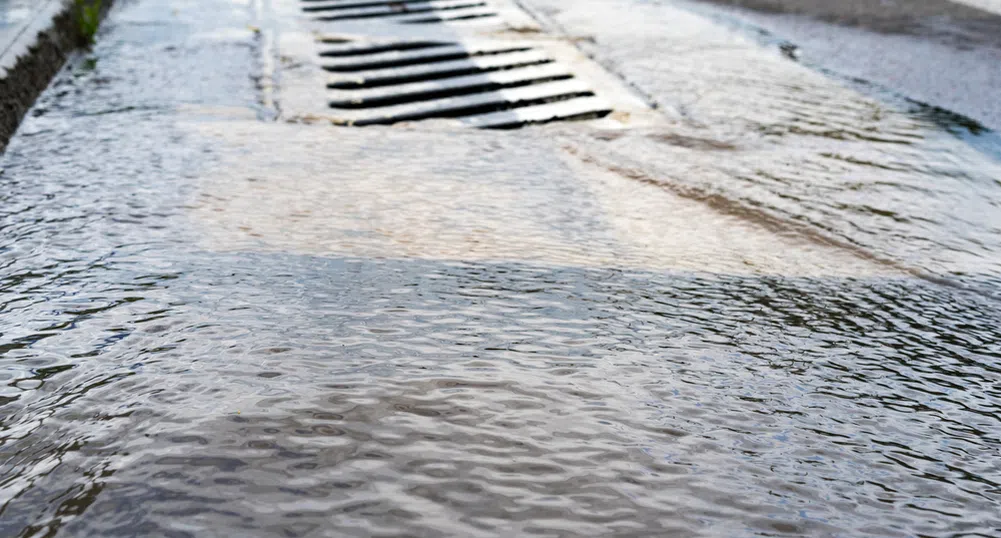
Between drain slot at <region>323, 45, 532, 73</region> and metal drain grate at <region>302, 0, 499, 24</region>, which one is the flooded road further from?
metal drain grate at <region>302, 0, 499, 24</region>

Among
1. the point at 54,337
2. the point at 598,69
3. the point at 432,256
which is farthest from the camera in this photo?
the point at 598,69

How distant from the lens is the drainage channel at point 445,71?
2.99 metres

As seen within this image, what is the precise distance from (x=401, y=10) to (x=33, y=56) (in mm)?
1844

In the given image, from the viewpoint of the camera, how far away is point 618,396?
1388mm

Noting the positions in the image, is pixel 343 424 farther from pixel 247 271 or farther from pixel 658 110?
pixel 658 110

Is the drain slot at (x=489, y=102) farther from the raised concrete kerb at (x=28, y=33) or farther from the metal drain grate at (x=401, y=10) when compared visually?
the metal drain grate at (x=401, y=10)

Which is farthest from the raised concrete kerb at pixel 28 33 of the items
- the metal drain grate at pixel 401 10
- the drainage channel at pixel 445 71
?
the metal drain grate at pixel 401 10

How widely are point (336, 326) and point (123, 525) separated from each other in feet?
1.79

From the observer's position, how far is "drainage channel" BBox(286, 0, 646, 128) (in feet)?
9.80

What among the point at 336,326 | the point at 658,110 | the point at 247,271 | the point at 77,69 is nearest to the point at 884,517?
the point at 336,326

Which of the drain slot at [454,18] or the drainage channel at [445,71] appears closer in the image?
the drainage channel at [445,71]

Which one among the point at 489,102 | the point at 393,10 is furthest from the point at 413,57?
the point at 393,10

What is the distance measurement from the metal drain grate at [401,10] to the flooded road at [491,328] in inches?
62.3

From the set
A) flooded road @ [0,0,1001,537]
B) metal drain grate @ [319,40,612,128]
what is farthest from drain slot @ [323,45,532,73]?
flooded road @ [0,0,1001,537]
